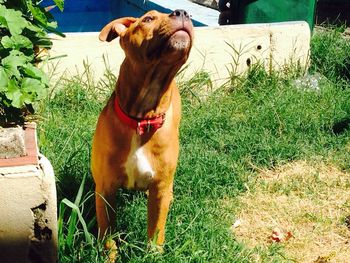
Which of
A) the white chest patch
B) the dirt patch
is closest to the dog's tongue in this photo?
the white chest patch

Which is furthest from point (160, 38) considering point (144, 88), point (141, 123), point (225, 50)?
point (225, 50)

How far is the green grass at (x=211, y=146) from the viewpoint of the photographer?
3316 millimetres

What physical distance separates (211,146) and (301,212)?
930mm

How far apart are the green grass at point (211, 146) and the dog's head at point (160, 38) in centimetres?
72

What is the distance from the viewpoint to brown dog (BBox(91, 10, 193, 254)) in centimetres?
304

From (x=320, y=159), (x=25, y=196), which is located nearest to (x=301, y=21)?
(x=320, y=159)

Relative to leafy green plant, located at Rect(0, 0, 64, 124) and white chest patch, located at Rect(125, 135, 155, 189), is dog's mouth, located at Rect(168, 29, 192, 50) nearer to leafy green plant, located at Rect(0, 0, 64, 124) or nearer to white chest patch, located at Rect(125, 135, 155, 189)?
white chest patch, located at Rect(125, 135, 155, 189)

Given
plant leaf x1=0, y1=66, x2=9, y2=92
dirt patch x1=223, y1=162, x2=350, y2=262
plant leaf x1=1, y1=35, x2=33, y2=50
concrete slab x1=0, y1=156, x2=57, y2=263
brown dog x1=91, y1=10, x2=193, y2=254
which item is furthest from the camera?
dirt patch x1=223, y1=162, x2=350, y2=262

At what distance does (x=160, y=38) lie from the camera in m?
2.95

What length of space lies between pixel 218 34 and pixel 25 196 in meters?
3.48

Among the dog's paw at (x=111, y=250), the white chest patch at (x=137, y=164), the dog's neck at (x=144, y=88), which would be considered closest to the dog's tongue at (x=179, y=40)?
the dog's neck at (x=144, y=88)

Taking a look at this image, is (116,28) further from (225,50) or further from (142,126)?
(225,50)

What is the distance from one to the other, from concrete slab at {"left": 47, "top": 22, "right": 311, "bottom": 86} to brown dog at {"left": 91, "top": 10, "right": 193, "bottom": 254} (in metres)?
1.94

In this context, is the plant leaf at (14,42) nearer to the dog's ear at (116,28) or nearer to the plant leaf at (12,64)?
the plant leaf at (12,64)
